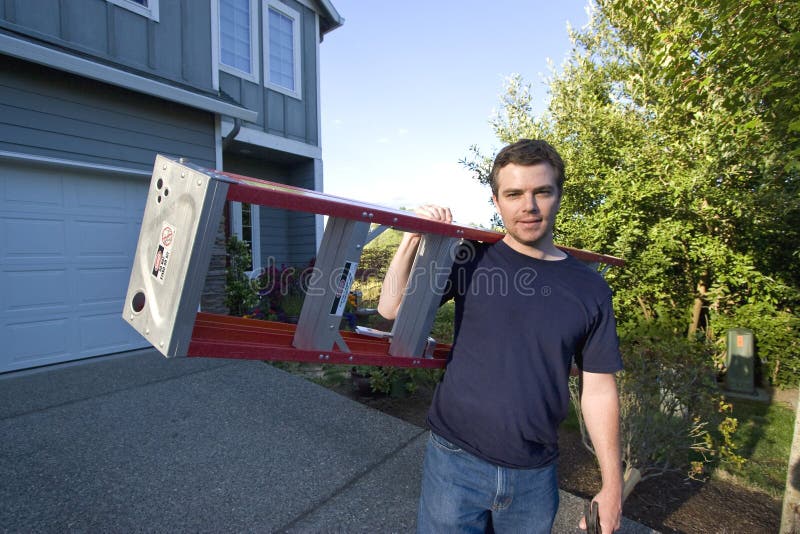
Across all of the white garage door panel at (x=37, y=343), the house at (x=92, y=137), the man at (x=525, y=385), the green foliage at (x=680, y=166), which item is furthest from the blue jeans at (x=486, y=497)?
the white garage door panel at (x=37, y=343)

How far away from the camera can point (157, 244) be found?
1.33m

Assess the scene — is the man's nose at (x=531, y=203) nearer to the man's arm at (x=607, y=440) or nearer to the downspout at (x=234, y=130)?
the man's arm at (x=607, y=440)

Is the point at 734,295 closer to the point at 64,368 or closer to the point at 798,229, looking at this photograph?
the point at 798,229

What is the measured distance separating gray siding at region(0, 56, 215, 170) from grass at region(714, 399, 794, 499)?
7.49m

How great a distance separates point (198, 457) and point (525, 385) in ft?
9.62

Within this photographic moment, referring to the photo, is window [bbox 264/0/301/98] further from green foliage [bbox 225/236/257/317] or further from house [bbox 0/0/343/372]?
green foliage [bbox 225/236/257/317]

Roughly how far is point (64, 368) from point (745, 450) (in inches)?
298

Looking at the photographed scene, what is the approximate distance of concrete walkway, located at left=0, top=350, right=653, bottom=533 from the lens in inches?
105

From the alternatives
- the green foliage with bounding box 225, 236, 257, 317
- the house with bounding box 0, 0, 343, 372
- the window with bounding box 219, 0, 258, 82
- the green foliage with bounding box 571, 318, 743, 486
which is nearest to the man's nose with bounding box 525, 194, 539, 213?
the green foliage with bounding box 571, 318, 743, 486

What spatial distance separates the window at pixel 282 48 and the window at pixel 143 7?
2244mm

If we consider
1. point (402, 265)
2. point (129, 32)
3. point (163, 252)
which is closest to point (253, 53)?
point (129, 32)

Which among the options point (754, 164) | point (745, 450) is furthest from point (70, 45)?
point (745, 450)

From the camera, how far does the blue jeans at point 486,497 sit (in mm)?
→ 1534

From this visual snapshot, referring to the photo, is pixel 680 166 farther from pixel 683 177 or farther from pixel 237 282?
pixel 237 282
